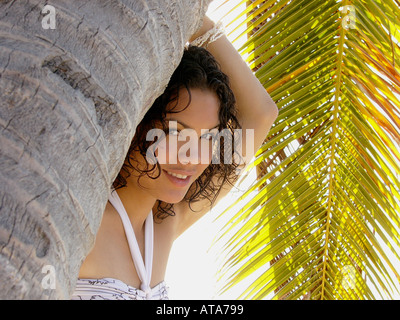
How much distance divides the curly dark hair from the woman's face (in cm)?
3

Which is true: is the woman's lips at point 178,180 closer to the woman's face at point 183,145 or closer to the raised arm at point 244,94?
the woman's face at point 183,145

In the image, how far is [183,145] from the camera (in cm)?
199

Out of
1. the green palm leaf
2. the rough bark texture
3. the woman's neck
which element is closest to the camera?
the rough bark texture

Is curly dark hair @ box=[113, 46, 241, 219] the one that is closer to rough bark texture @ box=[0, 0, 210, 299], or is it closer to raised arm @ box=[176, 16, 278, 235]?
raised arm @ box=[176, 16, 278, 235]

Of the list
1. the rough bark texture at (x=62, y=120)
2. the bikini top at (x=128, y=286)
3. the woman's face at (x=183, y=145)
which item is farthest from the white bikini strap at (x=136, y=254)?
the rough bark texture at (x=62, y=120)

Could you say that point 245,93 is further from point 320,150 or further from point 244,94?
point 320,150

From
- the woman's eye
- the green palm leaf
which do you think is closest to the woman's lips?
the woman's eye

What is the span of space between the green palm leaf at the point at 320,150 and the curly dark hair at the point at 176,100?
0.68 meters

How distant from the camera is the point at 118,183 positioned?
2.14 metres

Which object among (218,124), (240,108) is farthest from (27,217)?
(240,108)

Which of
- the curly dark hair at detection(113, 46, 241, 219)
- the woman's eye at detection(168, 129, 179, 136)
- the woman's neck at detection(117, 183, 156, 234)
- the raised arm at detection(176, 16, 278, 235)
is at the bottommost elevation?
the woman's neck at detection(117, 183, 156, 234)

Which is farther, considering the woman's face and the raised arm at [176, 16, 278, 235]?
the raised arm at [176, 16, 278, 235]

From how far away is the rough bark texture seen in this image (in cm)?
86
